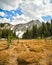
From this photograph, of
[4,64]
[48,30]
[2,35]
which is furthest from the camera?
[2,35]

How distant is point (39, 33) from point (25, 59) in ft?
330

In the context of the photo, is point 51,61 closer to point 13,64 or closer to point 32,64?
point 32,64

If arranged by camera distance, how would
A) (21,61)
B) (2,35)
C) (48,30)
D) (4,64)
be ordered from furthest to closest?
(2,35) < (48,30) < (21,61) < (4,64)

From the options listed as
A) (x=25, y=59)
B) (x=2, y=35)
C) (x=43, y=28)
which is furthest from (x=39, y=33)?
(x=25, y=59)

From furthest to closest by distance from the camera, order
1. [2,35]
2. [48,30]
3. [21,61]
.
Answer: [2,35]
[48,30]
[21,61]

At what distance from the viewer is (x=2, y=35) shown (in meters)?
117

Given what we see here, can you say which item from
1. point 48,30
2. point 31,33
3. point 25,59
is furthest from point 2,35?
point 25,59

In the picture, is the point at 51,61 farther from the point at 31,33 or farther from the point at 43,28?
the point at 31,33

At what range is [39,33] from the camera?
376 feet

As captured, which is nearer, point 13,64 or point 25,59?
point 13,64

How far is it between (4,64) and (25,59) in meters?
1.96

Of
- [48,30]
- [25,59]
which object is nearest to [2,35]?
[48,30]

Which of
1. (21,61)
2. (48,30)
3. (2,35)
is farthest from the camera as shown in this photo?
(2,35)

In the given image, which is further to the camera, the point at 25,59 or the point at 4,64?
the point at 25,59
